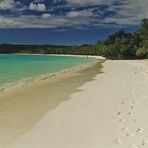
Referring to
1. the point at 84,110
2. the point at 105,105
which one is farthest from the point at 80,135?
the point at 105,105

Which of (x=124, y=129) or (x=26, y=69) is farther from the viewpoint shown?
(x=26, y=69)

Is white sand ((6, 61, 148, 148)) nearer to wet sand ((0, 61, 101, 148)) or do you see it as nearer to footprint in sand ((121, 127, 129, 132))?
footprint in sand ((121, 127, 129, 132))

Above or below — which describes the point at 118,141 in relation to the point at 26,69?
above

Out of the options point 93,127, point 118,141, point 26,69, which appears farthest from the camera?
point 26,69

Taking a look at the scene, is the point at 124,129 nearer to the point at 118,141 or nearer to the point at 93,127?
the point at 93,127

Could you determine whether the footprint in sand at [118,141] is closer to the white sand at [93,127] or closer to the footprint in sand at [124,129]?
the white sand at [93,127]

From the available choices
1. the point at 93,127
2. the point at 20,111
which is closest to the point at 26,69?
the point at 20,111

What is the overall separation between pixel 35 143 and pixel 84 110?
3791mm

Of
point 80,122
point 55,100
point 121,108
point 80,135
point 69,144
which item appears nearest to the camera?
point 69,144

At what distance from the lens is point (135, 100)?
38.2ft

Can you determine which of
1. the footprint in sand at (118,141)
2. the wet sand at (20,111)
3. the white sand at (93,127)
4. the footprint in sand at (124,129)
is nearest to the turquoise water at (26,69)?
the wet sand at (20,111)

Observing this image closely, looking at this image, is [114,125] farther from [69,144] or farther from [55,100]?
[55,100]

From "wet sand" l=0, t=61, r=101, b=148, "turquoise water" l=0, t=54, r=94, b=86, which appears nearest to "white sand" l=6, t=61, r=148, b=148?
"wet sand" l=0, t=61, r=101, b=148

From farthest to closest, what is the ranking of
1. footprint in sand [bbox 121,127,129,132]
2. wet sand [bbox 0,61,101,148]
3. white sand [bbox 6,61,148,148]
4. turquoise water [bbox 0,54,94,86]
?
turquoise water [bbox 0,54,94,86] < wet sand [bbox 0,61,101,148] < footprint in sand [bbox 121,127,129,132] < white sand [bbox 6,61,148,148]
